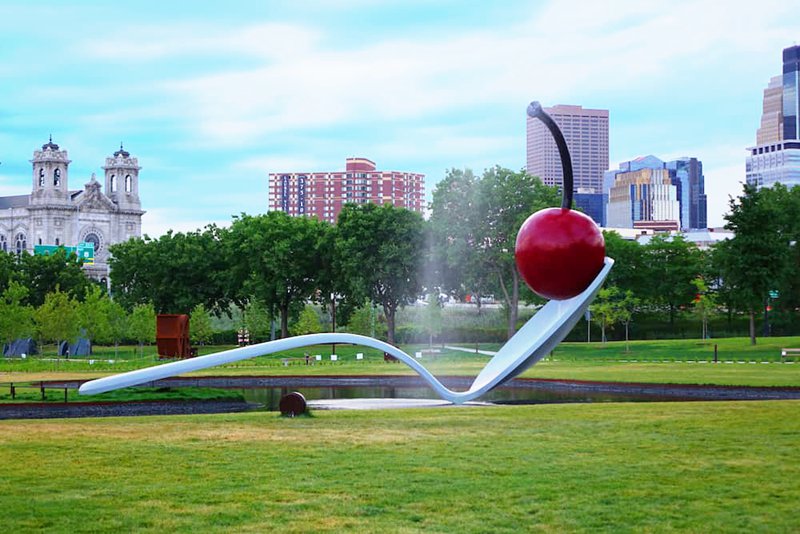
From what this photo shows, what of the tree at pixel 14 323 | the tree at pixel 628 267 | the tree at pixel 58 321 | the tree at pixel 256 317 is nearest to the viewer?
the tree at pixel 58 321

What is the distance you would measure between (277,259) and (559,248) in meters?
47.4

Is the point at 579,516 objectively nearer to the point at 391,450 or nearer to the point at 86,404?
the point at 391,450

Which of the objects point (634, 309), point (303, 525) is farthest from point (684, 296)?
point (303, 525)

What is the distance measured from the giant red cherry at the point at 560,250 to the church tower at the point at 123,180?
439ft

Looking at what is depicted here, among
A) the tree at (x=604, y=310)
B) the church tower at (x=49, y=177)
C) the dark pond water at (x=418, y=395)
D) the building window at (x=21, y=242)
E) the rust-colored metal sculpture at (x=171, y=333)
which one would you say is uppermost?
the church tower at (x=49, y=177)

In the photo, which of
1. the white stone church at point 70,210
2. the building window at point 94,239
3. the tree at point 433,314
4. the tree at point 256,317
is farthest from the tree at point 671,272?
the building window at point 94,239

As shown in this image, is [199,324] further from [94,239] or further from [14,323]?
[94,239]

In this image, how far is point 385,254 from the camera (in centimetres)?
6200

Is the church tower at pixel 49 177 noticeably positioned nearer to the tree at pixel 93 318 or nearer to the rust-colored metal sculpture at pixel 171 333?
the tree at pixel 93 318

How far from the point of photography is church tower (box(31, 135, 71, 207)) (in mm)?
138500

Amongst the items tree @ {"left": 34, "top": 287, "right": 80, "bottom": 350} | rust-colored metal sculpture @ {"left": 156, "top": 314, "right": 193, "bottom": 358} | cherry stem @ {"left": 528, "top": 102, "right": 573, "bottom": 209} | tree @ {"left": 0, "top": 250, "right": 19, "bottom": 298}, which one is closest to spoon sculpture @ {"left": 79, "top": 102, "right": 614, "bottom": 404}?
cherry stem @ {"left": 528, "top": 102, "right": 573, "bottom": 209}

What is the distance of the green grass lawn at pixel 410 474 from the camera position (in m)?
11.1

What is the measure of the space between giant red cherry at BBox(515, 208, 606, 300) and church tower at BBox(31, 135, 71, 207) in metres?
128

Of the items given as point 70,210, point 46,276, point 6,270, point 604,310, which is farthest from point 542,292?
point 70,210
